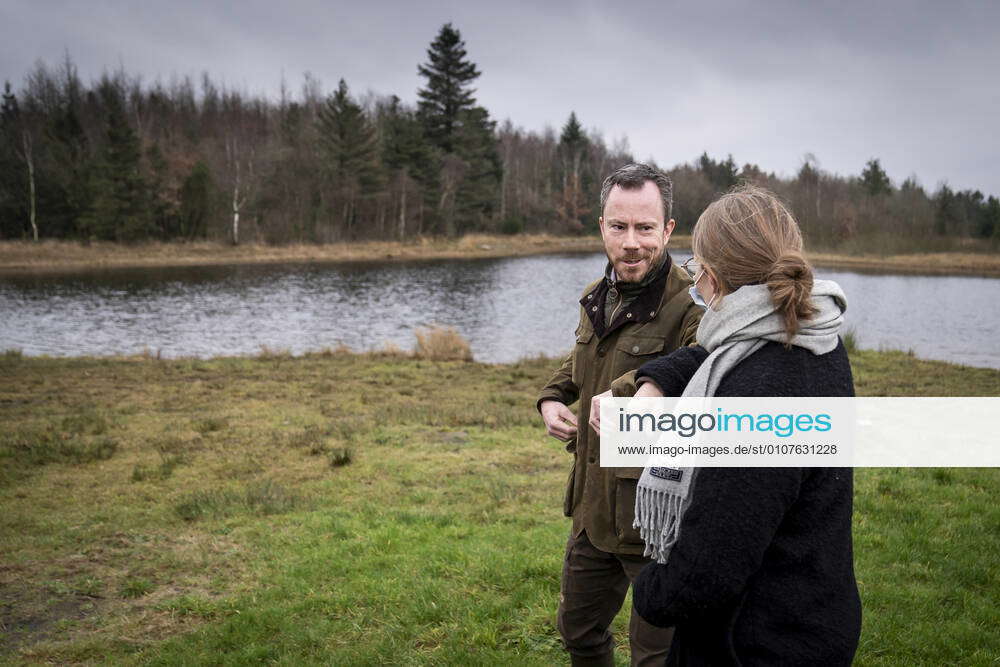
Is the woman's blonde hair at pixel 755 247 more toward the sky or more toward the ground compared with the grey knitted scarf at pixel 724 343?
more toward the sky

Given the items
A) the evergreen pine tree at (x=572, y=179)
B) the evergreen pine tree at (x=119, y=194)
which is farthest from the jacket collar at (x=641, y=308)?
the evergreen pine tree at (x=572, y=179)

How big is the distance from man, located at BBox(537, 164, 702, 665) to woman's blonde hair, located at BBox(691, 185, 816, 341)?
744 mm

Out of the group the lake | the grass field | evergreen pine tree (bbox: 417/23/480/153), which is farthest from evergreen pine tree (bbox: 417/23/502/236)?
the grass field

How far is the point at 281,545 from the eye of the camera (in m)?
5.28

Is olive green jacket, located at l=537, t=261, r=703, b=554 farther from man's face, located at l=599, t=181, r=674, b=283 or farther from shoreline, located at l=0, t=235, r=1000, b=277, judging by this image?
shoreline, located at l=0, t=235, r=1000, b=277

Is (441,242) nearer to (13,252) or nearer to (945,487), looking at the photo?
(13,252)

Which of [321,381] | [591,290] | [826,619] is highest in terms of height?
[591,290]

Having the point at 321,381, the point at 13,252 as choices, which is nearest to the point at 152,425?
the point at 321,381

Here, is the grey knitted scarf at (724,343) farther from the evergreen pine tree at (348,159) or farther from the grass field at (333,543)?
the evergreen pine tree at (348,159)

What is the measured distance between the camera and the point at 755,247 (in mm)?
1571

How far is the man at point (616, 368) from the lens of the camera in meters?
2.42

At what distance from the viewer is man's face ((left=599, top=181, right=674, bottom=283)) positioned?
2.51 meters

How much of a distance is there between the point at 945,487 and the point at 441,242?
52152 mm

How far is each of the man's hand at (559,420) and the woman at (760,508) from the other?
0.90m
